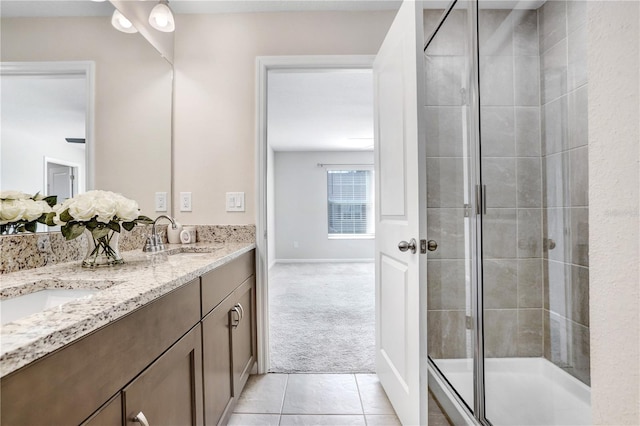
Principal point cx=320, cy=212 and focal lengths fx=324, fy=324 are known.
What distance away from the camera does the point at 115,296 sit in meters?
0.71

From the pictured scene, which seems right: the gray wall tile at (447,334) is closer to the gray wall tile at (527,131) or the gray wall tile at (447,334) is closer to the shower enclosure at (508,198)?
the shower enclosure at (508,198)

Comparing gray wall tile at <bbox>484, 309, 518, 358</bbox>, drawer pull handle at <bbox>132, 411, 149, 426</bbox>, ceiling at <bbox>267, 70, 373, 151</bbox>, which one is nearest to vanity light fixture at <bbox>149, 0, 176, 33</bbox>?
ceiling at <bbox>267, 70, 373, 151</bbox>

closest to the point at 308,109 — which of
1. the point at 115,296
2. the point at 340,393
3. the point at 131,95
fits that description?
the point at 131,95

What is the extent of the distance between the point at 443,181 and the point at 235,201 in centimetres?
129

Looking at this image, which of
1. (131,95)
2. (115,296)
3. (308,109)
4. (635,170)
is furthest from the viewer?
(308,109)

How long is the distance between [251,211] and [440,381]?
1.47 meters

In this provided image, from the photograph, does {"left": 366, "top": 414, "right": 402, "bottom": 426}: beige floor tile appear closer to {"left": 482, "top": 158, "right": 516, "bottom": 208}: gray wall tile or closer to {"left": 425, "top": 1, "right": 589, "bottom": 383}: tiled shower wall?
{"left": 425, "top": 1, "right": 589, "bottom": 383}: tiled shower wall

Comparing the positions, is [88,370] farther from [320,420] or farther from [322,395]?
[322,395]

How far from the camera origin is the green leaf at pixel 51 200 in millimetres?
1089

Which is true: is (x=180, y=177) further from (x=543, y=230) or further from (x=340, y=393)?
(x=543, y=230)

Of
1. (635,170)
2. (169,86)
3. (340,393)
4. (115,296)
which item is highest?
(169,86)

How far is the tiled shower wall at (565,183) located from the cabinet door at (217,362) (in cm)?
176

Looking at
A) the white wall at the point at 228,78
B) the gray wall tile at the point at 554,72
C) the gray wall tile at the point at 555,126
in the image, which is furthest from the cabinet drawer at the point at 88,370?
the gray wall tile at the point at 554,72

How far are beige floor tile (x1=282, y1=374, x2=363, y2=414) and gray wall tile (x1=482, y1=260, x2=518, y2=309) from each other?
0.92 meters
